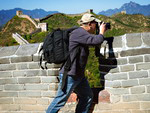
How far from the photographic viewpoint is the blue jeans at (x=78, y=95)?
2881 millimetres

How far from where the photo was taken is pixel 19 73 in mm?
3775

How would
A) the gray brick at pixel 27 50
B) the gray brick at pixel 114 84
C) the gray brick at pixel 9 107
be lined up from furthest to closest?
the gray brick at pixel 9 107 → the gray brick at pixel 27 50 → the gray brick at pixel 114 84

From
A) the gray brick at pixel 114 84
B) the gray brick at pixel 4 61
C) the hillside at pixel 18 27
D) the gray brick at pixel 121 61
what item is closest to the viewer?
the gray brick at pixel 121 61

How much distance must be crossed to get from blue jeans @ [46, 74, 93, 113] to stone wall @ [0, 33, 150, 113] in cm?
39

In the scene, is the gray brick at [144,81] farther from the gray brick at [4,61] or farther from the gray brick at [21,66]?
the gray brick at [4,61]

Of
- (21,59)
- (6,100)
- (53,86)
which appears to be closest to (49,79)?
(53,86)

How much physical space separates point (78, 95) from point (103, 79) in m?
0.60

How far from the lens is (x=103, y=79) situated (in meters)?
3.57

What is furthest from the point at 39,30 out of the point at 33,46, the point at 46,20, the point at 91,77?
the point at 33,46

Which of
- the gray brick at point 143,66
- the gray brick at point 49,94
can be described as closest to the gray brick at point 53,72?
the gray brick at point 49,94

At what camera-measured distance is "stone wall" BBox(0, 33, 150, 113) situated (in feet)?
10.7

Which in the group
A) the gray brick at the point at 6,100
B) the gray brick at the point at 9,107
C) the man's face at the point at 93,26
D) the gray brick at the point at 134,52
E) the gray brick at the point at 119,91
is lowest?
the gray brick at the point at 9,107

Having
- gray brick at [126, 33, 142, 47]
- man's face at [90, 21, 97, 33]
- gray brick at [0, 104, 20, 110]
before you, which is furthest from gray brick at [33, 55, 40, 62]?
gray brick at [126, 33, 142, 47]

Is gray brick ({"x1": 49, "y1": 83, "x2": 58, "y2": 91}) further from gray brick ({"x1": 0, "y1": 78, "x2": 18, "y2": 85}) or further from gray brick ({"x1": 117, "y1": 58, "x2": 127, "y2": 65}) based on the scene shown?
gray brick ({"x1": 117, "y1": 58, "x2": 127, "y2": 65})
